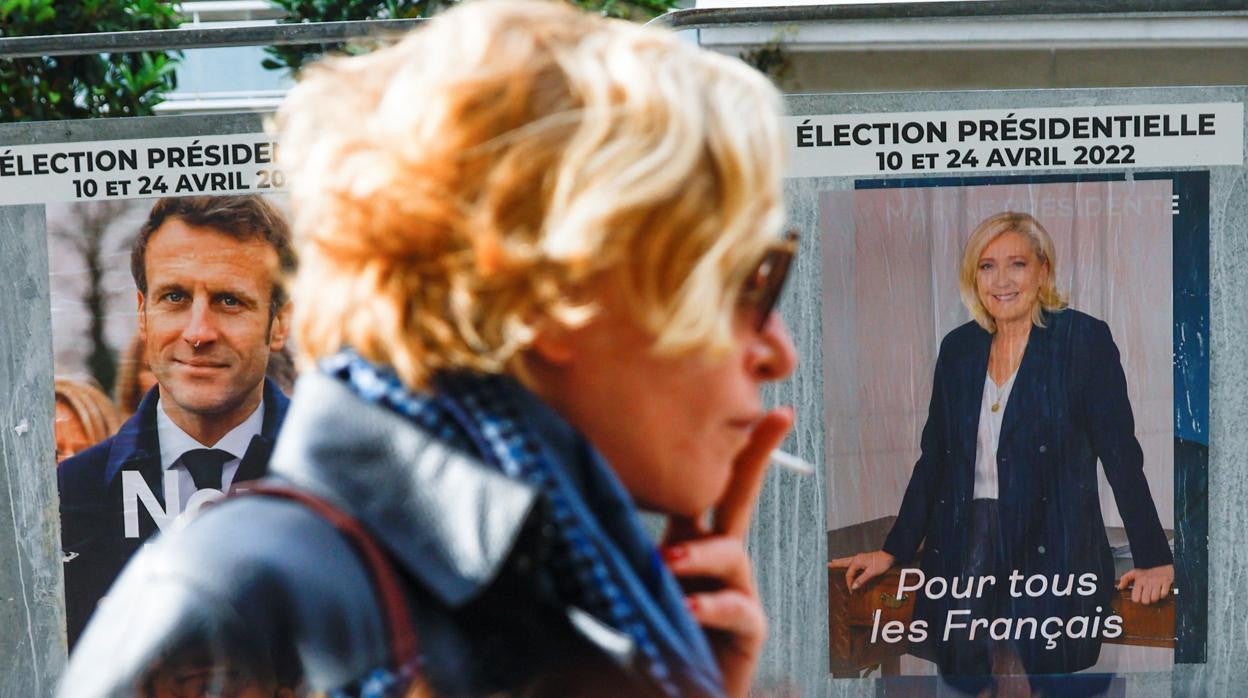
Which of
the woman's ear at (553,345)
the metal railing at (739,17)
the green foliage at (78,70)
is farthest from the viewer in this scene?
the green foliage at (78,70)

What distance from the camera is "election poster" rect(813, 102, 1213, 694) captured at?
5.45 meters

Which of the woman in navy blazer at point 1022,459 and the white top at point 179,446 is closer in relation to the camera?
the woman in navy blazer at point 1022,459

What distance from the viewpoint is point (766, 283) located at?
129 cm

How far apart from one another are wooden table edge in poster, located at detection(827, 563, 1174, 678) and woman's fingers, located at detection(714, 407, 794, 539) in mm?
4160

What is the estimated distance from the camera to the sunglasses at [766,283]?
127 cm

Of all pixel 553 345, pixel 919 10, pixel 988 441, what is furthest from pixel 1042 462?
pixel 553 345

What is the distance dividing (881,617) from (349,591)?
474 centimetres

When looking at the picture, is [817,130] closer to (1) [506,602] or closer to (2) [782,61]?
(2) [782,61]

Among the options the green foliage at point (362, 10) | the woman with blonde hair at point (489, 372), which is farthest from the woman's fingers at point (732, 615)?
the green foliage at point (362, 10)

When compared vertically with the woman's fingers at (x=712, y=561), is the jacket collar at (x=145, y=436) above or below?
below

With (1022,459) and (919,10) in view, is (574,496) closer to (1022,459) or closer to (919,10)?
(1022,459)

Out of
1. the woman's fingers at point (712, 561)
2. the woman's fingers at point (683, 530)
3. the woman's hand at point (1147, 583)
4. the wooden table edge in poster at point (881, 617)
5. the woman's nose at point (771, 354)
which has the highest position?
the woman's nose at point (771, 354)

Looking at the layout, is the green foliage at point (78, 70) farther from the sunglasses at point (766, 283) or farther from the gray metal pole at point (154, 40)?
the sunglasses at point (766, 283)

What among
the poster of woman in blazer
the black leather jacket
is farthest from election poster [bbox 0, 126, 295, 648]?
the black leather jacket
